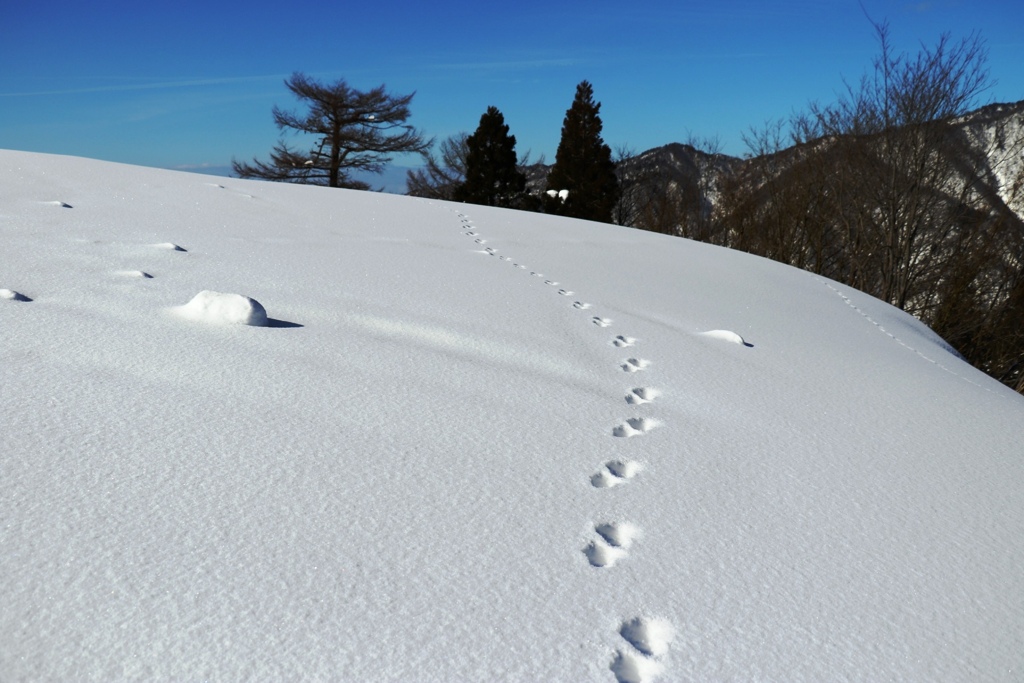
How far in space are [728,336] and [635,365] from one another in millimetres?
741

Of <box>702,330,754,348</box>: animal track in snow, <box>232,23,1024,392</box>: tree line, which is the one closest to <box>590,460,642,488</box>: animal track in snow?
<box>702,330,754,348</box>: animal track in snow

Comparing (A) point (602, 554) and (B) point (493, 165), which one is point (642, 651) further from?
(B) point (493, 165)

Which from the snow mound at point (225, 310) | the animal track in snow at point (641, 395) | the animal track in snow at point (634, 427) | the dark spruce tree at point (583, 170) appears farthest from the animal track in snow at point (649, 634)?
the dark spruce tree at point (583, 170)

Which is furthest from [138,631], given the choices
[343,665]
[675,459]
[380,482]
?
[675,459]

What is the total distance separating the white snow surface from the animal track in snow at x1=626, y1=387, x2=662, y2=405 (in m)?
0.01

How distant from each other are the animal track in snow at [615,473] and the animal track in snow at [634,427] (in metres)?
0.19

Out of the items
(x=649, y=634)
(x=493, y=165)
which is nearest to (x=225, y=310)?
(x=649, y=634)

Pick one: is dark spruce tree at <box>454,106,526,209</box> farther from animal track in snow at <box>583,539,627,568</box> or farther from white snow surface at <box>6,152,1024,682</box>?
animal track in snow at <box>583,539,627,568</box>

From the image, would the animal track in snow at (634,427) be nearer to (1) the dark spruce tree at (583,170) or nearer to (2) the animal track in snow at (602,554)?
(2) the animal track in snow at (602,554)

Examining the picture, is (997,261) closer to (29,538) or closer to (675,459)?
(675,459)

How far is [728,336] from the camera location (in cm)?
318

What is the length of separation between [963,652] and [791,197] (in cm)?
1220

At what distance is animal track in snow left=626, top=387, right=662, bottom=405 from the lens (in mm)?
2227

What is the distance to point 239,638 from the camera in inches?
39.9
